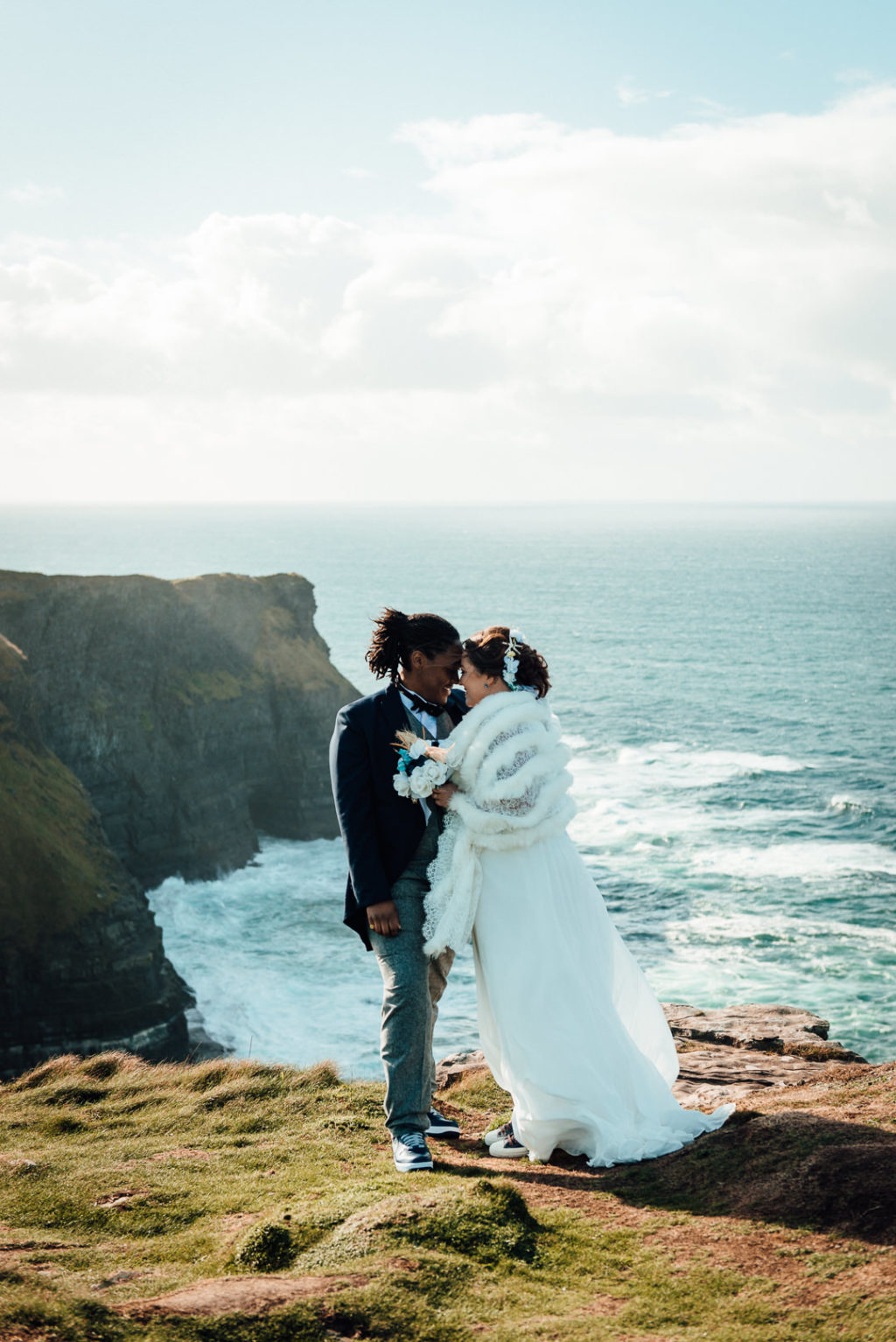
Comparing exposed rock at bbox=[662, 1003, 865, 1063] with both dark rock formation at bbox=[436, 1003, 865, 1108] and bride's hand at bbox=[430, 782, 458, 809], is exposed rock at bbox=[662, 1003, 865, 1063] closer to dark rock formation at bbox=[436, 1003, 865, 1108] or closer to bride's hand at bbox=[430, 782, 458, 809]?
dark rock formation at bbox=[436, 1003, 865, 1108]

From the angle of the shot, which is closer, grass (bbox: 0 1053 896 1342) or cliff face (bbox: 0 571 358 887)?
grass (bbox: 0 1053 896 1342)

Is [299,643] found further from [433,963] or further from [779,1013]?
[433,963]

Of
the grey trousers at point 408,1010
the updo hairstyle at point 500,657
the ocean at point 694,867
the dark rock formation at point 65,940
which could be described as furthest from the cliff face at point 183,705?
the updo hairstyle at point 500,657

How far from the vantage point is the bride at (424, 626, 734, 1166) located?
6602 mm

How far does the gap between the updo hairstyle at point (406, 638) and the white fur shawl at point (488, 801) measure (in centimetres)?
49

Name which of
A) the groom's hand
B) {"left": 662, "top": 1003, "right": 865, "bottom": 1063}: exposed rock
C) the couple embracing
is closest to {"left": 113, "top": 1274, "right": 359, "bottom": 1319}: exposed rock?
the couple embracing

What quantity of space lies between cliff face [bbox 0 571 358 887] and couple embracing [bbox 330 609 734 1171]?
2750 centimetres

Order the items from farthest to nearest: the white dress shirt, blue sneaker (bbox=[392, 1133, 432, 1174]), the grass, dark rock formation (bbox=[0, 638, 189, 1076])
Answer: dark rock formation (bbox=[0, 638, 189, 1076]) → the white dress shirt → blue sneaker (bbox=[392, 1133, 432, 1174]) → the grass

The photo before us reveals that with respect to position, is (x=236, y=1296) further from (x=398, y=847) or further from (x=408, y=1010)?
(x=398, y=847)

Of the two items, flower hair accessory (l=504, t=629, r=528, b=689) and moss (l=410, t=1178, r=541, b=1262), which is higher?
flower hair accessory (l=504, t=629, r=528, b=689)

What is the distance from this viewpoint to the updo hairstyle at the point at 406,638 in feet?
22.5

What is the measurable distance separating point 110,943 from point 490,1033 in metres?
23.9

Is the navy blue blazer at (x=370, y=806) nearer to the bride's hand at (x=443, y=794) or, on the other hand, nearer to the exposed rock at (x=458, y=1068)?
the bride's hand at (x=443, y=794)

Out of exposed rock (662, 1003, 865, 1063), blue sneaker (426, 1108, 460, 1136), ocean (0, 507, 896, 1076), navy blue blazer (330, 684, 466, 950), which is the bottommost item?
ocean (0, 507, 896, 1076)
